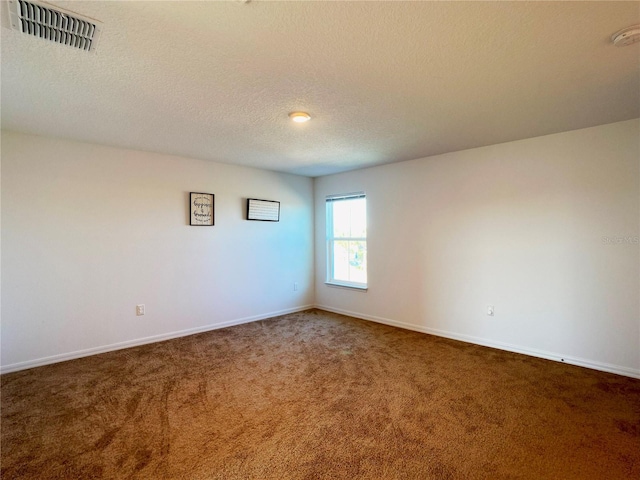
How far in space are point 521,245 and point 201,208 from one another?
12.7 feet

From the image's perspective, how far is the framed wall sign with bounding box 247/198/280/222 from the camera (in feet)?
15.5

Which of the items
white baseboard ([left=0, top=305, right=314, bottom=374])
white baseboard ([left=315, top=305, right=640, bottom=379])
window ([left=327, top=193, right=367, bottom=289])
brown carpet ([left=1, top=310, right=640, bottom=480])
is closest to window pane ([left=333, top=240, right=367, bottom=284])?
window ([left=327, top=193, right=367, bottom=289])

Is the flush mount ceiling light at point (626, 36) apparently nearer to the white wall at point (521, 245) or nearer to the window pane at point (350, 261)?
the white wall at point (521, 245)

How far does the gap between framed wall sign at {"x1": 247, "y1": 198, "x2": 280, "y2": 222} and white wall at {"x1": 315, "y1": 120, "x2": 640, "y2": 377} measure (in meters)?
1.46

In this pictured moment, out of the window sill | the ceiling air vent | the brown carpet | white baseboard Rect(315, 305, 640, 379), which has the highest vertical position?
the ceiling air vent

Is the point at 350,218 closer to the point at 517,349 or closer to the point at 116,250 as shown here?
the point at 517,349

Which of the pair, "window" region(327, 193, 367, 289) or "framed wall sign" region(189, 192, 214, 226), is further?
"window" region(327, 193, 367, 289)

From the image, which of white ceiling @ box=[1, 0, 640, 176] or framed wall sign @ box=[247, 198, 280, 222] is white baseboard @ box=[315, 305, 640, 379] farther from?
white ceiling @ box=[1, 0, 640, 176]

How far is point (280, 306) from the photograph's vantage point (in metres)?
5.15

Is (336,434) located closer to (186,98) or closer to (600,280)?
(186,98)

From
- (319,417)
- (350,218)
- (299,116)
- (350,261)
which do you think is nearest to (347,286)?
(350,261)

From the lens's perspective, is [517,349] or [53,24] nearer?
[53,24]

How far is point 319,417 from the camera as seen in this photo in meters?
2.24

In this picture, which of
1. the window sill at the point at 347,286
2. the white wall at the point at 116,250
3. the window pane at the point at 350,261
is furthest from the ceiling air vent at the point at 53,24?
the window sill at the point at 347,286
